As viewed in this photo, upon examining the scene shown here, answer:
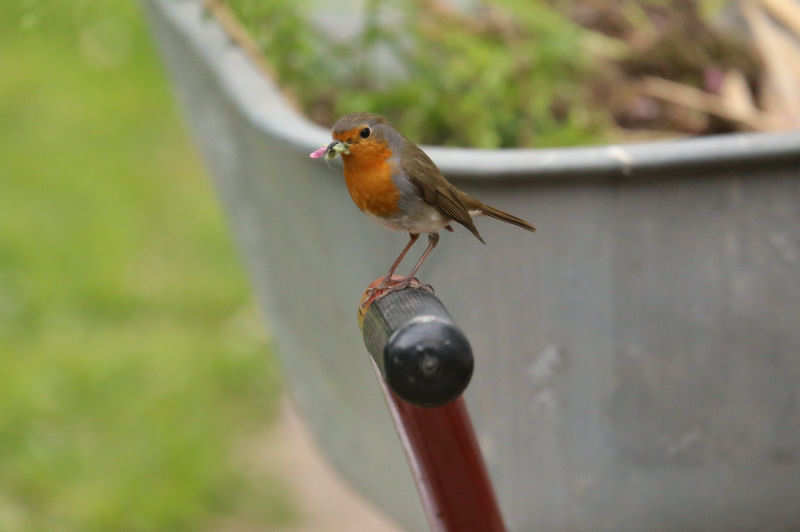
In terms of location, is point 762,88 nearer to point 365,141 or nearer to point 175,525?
point 365,141

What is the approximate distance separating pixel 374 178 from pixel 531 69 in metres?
1.01

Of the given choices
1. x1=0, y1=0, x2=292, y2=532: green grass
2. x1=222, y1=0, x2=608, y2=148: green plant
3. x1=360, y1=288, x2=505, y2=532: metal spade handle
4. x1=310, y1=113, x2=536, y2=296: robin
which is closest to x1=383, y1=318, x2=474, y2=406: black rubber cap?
x1=360, y1=288, x2=505, y2=532: metal spade handle

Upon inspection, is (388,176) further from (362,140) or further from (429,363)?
(429,363)

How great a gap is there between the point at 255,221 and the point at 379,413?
0.43 metres

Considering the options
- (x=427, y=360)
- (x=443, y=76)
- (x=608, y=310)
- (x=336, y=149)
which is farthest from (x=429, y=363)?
(x=443, y=76)

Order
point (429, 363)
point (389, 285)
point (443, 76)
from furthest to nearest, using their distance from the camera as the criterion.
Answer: point (443, 76) → point (389, 285) → point (429, 363)

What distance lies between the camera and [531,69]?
2.12 meters

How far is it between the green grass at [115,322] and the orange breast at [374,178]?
32.5 inches

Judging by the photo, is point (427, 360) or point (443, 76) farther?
point (443, 76)

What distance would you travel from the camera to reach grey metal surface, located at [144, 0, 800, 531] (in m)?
1.46

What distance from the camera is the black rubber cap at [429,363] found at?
86 centimetres

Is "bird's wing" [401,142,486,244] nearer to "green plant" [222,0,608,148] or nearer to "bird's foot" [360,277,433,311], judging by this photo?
"bird's foot" [360,277,433,311]

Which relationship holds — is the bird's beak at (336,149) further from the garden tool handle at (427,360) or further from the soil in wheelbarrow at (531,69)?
the soil in wheelbarrow at (531,69)

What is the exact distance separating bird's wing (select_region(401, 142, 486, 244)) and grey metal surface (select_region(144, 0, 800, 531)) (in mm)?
184
